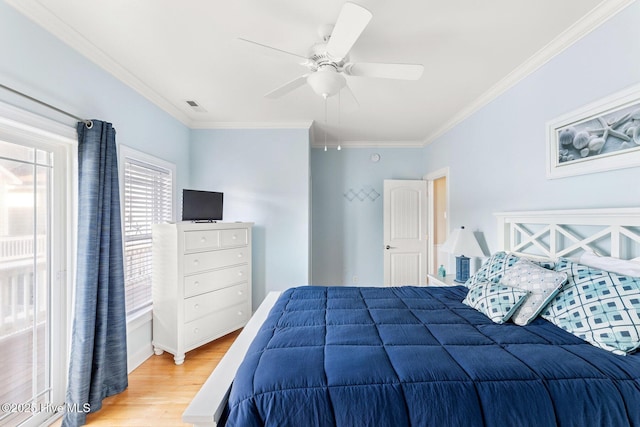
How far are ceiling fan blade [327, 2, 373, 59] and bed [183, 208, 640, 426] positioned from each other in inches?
60.0

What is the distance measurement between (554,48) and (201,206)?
3299 millimetres

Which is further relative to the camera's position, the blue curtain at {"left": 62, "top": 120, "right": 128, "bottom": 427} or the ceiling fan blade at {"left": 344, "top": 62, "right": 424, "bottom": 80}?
the blue curtain at {"left": 62, "top": 120, "right": 128, "bottom": 427}

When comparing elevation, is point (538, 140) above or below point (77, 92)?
below

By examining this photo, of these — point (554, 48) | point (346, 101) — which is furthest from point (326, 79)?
point (554, 48)

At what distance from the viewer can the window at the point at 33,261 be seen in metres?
1.58

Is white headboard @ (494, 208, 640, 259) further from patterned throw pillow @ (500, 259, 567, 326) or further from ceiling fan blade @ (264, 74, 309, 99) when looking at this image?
ceiling fan blade @ (264, 74, 309, 99)

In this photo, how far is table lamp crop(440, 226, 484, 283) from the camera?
2.61 metres

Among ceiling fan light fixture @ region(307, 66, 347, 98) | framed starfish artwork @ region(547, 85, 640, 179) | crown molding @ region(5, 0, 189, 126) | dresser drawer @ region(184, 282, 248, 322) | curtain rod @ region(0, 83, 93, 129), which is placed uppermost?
crown molding @ region(5, 0, 189, 126)

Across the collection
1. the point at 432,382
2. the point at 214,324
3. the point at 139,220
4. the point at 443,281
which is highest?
the point at 139,220

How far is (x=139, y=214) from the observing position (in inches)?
103

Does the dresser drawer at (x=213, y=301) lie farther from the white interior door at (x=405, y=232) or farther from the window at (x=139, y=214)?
the white interior door at (x=405, y=232)

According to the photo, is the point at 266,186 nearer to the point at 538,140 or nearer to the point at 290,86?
the point at 290,86

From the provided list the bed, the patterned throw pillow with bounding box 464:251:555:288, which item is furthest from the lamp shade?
the bed

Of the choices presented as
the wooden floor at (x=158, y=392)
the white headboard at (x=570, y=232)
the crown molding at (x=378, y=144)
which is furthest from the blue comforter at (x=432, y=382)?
the crown molding at (x=378, y=144)
